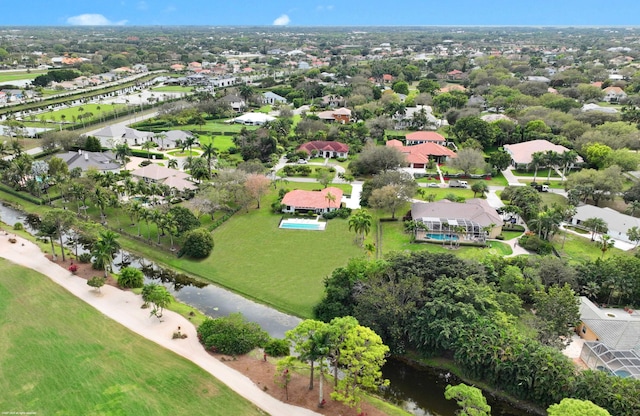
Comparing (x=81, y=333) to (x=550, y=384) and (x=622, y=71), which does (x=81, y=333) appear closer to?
→ (x=550, y=384)

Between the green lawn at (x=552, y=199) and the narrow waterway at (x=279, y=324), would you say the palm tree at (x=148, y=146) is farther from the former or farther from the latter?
the green lawn at (x=552, y=199)

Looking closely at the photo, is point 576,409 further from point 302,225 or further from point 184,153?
point 184,153

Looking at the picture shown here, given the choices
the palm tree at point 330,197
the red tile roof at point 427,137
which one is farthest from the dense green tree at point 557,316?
the red tile roof at point 427,137

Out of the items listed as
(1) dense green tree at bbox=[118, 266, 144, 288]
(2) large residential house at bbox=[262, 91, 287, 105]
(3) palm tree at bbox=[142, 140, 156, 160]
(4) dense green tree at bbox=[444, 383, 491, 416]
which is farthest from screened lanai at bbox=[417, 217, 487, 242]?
(2) large residential house at bbox=[262, 91, 287, 105]

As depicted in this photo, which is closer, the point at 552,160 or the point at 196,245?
the point at 196,245

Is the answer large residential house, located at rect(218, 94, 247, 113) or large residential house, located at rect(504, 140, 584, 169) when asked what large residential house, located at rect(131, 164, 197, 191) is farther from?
large residential house, located at rect(218, 94, 247, 113)

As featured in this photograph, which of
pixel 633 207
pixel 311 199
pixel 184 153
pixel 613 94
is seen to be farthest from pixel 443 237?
pixel 613 94

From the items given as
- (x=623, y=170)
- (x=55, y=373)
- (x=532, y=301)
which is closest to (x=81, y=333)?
(x=55, y=373)
